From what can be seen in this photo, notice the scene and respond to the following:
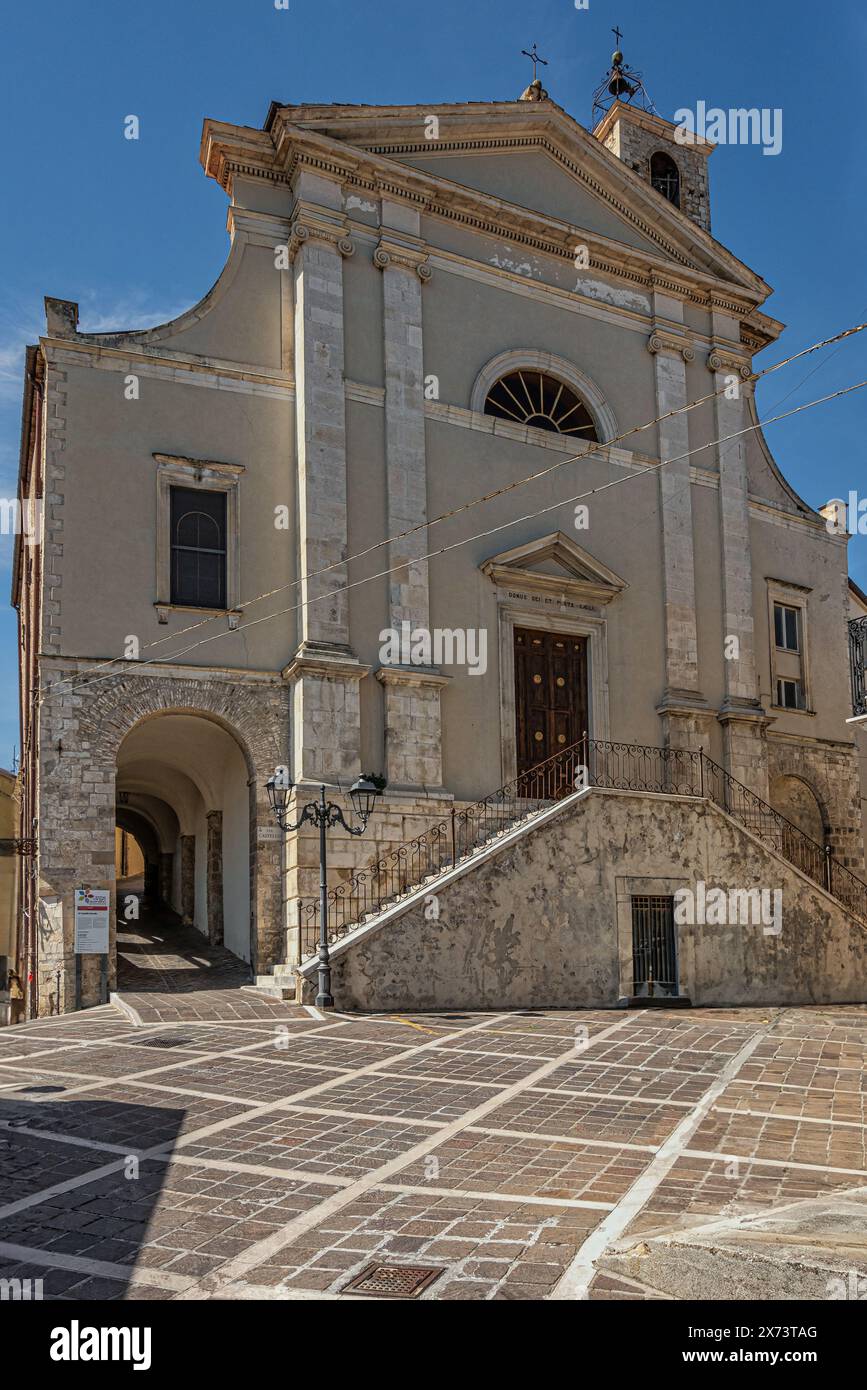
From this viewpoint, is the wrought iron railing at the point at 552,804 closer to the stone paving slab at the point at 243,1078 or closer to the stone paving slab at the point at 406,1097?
the stone paving slab at the point at 243,1078

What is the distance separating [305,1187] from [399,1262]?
144 centimetres

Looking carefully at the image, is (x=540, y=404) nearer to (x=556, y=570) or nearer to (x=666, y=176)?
(x=556, y=570)

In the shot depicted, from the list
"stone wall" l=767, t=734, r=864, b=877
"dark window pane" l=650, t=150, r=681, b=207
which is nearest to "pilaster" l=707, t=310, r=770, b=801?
"stone wall" l=767, t=734, r=864, b=877

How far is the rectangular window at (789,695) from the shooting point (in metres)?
23.8

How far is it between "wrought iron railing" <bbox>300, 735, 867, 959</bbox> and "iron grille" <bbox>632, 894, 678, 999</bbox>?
1.73 meters

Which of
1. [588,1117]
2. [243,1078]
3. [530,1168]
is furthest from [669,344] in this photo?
[530,1168]

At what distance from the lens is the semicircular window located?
21062mm

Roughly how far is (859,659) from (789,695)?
14.0 feet

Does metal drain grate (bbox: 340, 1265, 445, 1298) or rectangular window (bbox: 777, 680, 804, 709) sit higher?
rectangular window (bbox: 777, 680, 804, 709)

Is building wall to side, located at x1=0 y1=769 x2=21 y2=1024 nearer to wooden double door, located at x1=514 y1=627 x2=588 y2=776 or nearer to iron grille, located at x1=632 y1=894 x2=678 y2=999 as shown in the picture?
wooden double door, located at x1=514 y1=627 x2=588 y2=776

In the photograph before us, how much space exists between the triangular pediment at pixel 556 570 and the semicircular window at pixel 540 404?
237cm

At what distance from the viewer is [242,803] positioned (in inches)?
731

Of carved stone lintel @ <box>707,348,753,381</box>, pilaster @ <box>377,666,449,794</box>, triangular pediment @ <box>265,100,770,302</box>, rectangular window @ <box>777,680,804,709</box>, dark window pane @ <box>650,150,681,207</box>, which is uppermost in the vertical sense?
dark window pane @ <box>650,150,681,207</box>
